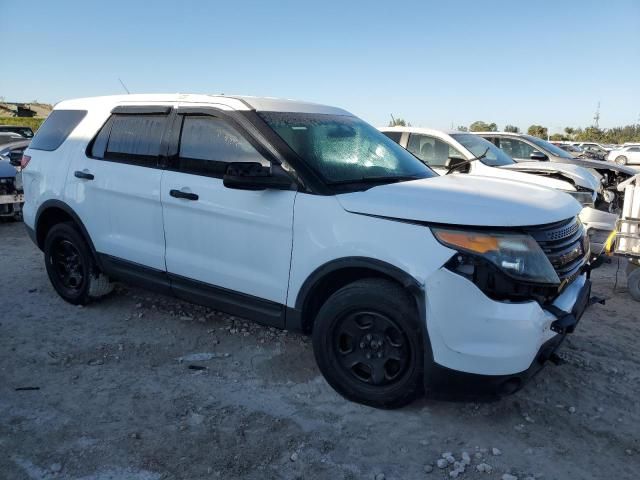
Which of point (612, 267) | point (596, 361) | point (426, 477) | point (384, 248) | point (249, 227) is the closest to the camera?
point (426, 477)

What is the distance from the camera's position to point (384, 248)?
9.53ft

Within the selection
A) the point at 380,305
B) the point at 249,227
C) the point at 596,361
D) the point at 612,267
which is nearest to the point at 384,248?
the point at 380,305

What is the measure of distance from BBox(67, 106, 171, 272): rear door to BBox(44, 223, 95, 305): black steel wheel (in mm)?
272

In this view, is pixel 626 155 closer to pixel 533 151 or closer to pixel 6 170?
pixel 533 151

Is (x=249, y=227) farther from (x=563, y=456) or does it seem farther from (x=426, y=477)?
(x=563, y=456)

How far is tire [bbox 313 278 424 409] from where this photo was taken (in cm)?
293

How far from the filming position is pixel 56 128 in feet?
16.0

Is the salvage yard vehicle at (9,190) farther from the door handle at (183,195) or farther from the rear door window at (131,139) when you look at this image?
the door handle at (183,195)

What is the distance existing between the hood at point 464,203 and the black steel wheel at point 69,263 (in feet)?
8.99

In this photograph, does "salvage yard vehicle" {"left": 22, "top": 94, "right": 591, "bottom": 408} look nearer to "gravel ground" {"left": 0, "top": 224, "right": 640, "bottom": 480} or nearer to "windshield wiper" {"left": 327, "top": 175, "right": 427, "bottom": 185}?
"windshield wiper" {"left": 327, "top": 175, "right": 427, "bottom": 185}

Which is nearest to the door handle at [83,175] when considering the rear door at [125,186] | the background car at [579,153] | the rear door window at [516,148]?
the rear door at [125,186]

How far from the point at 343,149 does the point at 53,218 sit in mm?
2969

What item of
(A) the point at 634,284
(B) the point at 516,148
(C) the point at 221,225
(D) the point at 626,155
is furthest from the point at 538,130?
(C) the point at 221,225

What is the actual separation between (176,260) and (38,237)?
2022 millimetres
